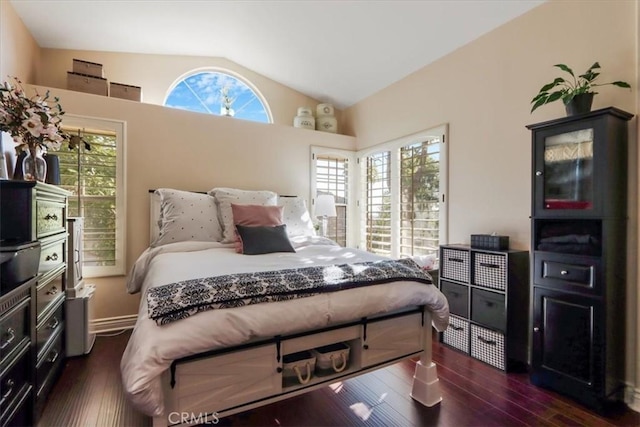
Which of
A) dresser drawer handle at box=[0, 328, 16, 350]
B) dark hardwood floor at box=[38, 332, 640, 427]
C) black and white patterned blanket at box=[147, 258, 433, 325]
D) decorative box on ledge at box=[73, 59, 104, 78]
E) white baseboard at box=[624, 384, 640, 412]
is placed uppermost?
decorative box on ledge at box=[73, 59, 104, 78]

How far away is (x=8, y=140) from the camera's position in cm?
209

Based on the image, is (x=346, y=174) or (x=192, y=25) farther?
(x=346, y=174)

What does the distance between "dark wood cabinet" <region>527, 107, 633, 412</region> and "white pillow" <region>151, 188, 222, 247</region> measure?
2.56 metres

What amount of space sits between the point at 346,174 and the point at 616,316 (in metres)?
3.03

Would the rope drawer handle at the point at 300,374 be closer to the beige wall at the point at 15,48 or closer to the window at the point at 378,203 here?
the window at the point at 378,203

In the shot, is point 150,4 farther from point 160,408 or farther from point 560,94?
point 560,94

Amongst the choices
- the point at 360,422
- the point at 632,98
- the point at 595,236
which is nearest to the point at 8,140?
the point at 360,422

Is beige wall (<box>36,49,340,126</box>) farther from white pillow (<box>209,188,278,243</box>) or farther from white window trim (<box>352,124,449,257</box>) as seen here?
white pillow (<box>209,188,278,243</box>)

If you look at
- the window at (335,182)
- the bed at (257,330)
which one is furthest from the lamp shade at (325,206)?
the bed at (257,330)

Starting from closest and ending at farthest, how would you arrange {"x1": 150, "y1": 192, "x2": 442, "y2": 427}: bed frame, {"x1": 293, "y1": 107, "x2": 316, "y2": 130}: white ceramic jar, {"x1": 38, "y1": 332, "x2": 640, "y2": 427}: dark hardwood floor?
{"x1": 150, "y1": 192, "x2": 442, "y2": 427}: bed frame, {"x1": 38, "y1": 332, "x2": 640, "y2": 427}: dark hardwood floor, {"x1": 293, "y1": 107, "x2": 316, "y2": 130}: white ceramic jar

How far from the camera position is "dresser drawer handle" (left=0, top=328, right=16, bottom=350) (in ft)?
4.09

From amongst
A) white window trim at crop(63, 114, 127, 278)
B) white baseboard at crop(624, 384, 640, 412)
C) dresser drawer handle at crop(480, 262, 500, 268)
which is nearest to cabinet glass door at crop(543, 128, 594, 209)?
dresser drawer handle at crop(480, 262, 500, 268)

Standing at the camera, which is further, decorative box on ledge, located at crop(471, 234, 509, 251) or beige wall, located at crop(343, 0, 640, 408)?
decorative box on ledge, located at crop(471, 234, 509, 251)

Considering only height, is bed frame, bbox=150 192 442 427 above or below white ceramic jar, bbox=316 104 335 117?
below
